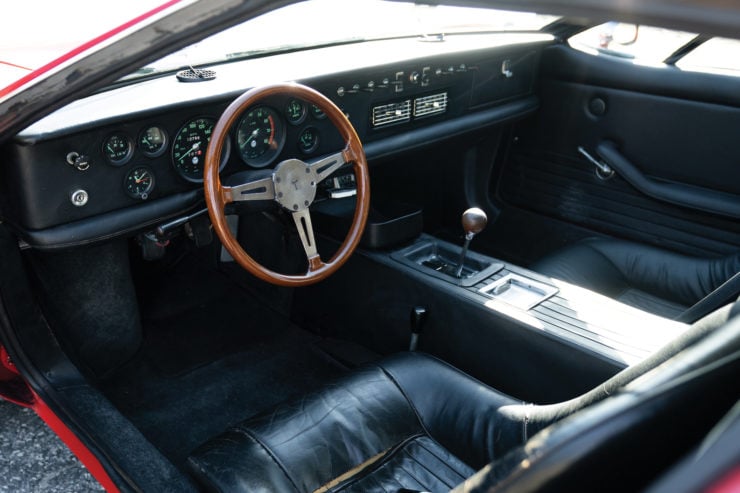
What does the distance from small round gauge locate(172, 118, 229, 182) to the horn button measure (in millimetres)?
207

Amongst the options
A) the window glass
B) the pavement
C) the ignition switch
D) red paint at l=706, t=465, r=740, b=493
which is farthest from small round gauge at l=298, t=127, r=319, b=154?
red paint at l=706, t=465, r=740, b=493

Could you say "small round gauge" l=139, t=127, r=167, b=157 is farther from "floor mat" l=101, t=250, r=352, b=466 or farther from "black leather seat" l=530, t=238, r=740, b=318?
"black leather seat" l=530, t=238, r=740, b=318

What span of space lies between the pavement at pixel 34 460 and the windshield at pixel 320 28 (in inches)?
48.7

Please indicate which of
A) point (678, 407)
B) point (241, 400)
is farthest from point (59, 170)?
point (678, 407)

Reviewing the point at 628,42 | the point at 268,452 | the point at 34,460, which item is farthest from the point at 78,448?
the point at 628,42

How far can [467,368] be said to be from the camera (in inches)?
86.3

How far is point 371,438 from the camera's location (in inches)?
66.8

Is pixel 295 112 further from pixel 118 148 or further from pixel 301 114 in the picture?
pixel 118 148

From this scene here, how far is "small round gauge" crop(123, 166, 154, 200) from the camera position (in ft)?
6.11

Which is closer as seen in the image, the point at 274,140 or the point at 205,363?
the point at 274,140

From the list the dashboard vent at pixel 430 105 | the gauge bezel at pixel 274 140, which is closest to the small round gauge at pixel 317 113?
the gauge bezel at pixel 274 140

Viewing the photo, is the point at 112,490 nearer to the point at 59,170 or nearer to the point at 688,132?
the point at 59,170

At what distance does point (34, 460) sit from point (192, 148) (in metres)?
1.13

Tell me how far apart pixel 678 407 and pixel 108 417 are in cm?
162
